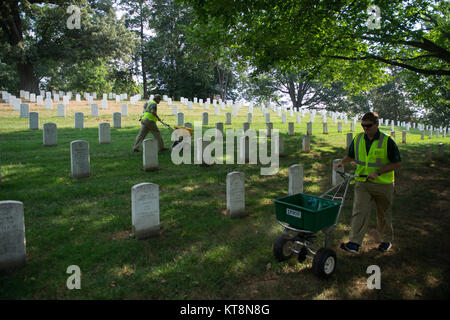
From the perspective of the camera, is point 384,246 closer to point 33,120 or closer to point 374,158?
point 374,158

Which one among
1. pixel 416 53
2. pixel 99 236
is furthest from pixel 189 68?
pixel 99 236

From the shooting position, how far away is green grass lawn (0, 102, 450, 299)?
13.2 feet

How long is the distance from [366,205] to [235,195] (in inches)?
99.2

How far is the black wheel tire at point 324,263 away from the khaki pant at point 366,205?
0.76 metres

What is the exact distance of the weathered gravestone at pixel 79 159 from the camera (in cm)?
783

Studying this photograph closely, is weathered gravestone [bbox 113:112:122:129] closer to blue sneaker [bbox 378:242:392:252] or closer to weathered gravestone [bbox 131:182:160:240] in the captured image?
weathered gravestone [bbox 131:182:160:240]

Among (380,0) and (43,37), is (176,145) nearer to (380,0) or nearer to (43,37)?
(380,0)

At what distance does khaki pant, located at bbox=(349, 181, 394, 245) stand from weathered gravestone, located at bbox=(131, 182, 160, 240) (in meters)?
3.29

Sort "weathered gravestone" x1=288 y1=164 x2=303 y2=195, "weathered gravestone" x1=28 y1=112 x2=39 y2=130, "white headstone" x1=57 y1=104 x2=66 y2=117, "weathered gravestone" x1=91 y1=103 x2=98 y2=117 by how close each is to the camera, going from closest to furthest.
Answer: "weathered gravestone" x1=288 y1=164 x2=303 y2=195, "weathered gravestone" x1=28 y1=112 x2=39 y2=130, "white headstone" x1=57 y1=104 x2=66 y2=117, "weathered gravestone" x1=91 y1=103 x2=98 y2=117

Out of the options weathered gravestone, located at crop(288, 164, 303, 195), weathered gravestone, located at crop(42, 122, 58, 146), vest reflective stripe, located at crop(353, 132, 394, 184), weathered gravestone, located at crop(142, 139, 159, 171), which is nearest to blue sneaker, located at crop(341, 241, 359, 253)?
vest reflective stripe, located at crop(353, 132, 394, 184)

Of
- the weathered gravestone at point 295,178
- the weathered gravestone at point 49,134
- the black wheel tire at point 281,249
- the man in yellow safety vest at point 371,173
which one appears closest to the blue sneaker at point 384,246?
the man in yellow safety vest at point 371,173

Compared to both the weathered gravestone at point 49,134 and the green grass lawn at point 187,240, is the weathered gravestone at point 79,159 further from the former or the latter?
the weathered gravestone at point 49,134

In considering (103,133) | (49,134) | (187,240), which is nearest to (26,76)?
(49,134)
